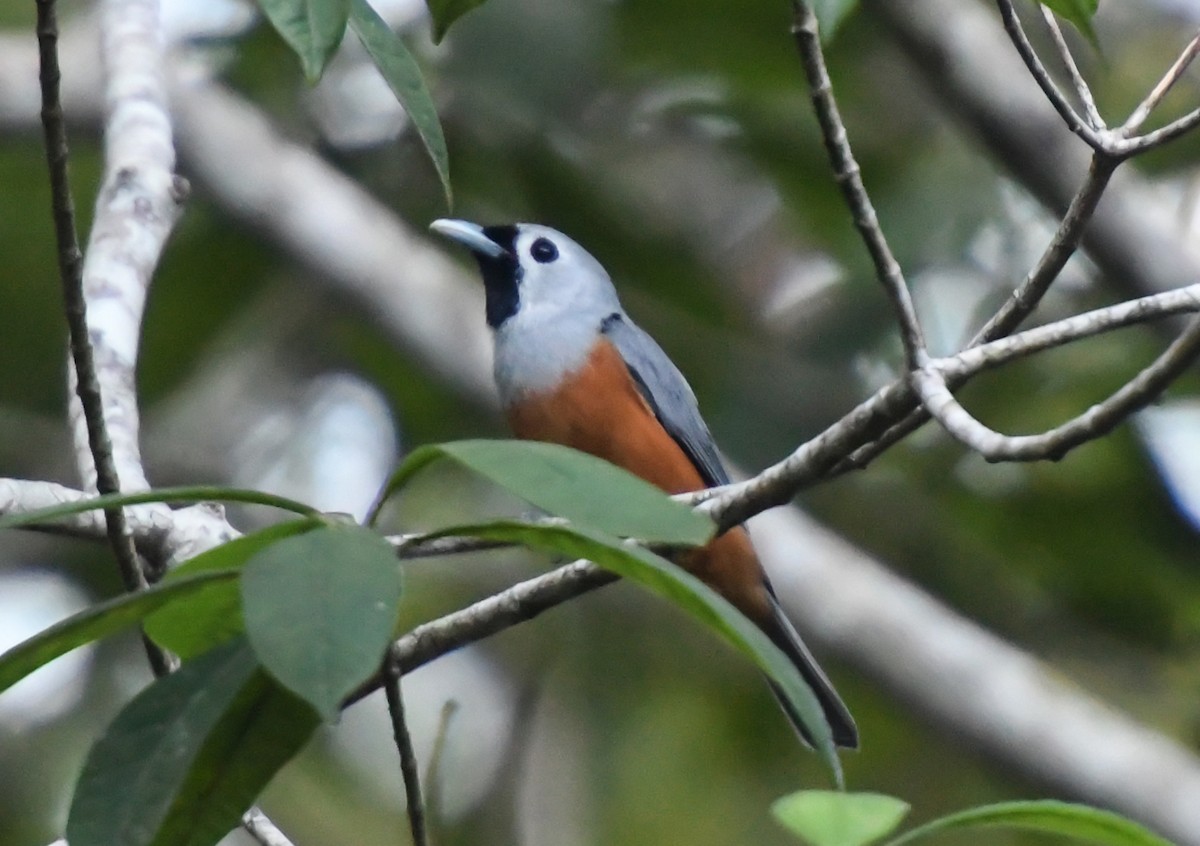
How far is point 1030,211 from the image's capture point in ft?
23.5

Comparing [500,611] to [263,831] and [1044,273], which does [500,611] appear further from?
[1044,273]

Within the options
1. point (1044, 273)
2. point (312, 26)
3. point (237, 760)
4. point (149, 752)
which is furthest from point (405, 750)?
point (1044, 273)

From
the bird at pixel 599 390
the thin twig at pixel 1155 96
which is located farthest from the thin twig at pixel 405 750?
the bird at pixel 599 390

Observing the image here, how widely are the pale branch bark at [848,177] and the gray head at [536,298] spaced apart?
9.14 feet

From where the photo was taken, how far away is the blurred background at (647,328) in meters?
6.27

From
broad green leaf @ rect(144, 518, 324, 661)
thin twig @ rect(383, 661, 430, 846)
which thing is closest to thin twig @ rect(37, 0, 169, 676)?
broad green leaf @ rect(144, 518, 324, 661)

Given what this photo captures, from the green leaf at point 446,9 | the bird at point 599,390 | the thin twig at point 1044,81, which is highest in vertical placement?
the bird at point 599,390

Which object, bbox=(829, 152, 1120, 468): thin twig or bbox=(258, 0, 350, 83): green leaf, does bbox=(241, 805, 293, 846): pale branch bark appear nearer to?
bbox=(829, 152, 1120, 468): thin twig

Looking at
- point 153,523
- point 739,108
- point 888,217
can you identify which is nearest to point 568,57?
point 739,108

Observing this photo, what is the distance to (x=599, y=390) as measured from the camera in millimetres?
5359

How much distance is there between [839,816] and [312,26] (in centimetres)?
109

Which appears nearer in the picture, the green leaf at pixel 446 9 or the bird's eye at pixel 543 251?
the green leaf at pixel 446 9

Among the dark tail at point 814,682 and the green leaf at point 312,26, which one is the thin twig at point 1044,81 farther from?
the dark tail at point 814,682

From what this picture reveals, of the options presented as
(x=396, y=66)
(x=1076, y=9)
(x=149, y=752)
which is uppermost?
(x=1076, y=9)
